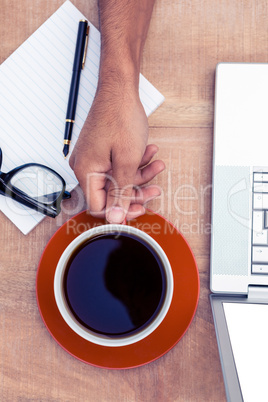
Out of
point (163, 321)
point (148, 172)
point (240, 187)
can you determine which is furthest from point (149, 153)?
point (163, 321)

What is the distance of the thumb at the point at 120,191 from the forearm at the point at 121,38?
0.42 feet

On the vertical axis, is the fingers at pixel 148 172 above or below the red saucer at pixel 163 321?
above

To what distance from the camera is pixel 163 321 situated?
1.73 feet

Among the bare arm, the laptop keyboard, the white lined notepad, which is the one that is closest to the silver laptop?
the laptop keyboard

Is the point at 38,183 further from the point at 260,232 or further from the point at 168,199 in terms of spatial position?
the point at 260,232

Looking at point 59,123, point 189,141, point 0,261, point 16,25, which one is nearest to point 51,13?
point 16,25

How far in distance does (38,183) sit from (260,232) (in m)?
0.35

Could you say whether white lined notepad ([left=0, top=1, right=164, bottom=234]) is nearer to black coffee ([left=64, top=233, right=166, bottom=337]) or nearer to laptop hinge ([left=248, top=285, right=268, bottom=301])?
black coffee ([left=64, top=233, right=166, bottom=337])

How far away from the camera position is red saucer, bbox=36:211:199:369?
521mm

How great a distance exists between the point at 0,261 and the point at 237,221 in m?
0.38

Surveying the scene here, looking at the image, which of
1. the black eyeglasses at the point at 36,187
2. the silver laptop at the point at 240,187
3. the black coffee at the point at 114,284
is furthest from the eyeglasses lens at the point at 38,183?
the silver laptop at the point at 240,187

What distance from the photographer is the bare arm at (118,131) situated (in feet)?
1.68

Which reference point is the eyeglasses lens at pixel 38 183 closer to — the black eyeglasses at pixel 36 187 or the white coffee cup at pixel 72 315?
the black eyeglasses at pixel 36 187

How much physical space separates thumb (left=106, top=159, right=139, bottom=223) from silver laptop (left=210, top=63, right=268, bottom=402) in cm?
13
